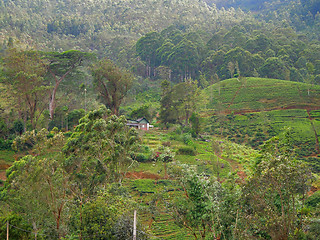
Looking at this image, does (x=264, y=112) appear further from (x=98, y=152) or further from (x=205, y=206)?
(x=205, y=206)

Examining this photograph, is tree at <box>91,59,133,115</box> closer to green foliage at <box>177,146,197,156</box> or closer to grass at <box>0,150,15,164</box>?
green foliage at <box>177,146,197,156</box>

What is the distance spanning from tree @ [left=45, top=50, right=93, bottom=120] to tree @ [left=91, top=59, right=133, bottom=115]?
3.21 metres

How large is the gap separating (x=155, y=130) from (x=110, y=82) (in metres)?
7.89

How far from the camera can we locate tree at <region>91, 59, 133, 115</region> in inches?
1222

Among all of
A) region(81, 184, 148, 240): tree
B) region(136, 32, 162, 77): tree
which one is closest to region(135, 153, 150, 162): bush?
region(81, 184, 148, 240): tree

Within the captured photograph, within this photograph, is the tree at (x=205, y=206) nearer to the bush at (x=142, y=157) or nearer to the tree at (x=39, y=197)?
the tree at (x=39, y=197)

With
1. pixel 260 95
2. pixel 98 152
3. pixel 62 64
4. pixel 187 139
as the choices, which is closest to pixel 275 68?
pixel 260 95

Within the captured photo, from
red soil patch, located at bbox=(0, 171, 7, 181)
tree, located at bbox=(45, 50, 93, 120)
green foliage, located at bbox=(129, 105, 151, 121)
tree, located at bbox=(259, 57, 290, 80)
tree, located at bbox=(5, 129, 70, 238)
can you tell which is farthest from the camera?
tree, located at bbox=(259, 57, 290, 80)

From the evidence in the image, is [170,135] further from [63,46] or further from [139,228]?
[63,46]

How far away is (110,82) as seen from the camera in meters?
31.6

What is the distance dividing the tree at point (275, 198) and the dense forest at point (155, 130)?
63 mm

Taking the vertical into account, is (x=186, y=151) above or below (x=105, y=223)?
above

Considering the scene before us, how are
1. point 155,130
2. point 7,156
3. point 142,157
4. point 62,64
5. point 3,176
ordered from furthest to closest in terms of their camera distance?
point 155,130 → point 62,64 → point 142,157 → point 7,156 → point 3,176

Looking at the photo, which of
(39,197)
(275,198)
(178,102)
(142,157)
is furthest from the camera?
(178,102)
